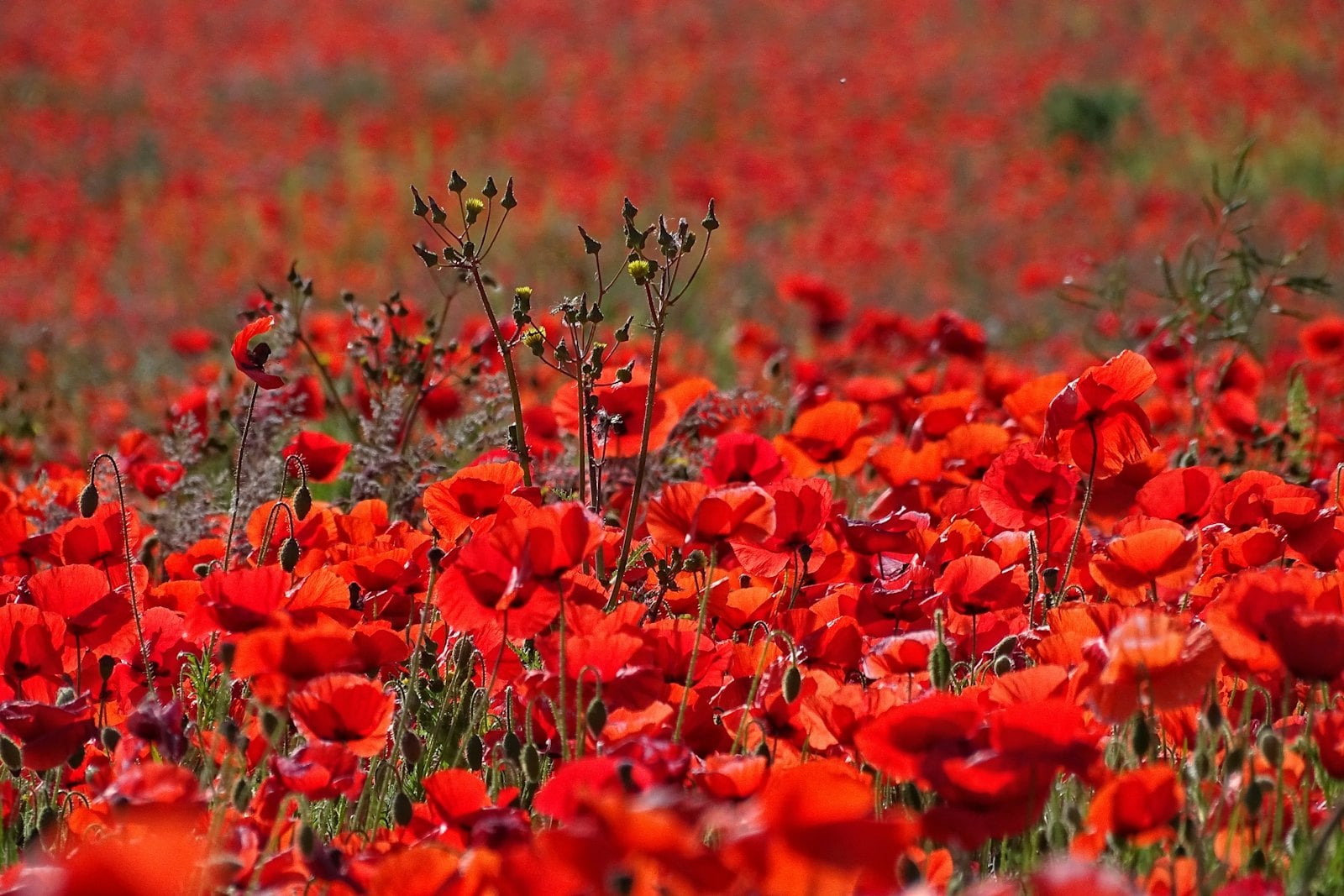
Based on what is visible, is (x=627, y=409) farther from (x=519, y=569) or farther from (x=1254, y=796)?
(x=1254, y=796)

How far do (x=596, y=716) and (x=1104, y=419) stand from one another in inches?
31.3

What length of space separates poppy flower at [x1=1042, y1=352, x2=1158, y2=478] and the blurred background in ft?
10.9

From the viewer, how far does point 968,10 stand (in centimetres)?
1827

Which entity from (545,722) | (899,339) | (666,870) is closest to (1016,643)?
(545,722)

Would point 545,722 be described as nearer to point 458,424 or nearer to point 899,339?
point 458,424

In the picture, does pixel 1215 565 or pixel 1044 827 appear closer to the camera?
pixel 1044 827

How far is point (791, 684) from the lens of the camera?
1354 millimetres

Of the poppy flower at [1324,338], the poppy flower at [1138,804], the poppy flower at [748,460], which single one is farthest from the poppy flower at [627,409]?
the poppy flower at [1324,338]

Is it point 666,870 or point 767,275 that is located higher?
point 767,275

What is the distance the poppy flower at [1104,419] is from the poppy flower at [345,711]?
83 cm

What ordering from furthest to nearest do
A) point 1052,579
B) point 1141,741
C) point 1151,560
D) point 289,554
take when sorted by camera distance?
1. point 1052,579
2. point 289,554
3. point 1151,560
4. point 1141,741

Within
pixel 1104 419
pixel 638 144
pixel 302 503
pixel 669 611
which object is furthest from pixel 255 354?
pixel 638 144

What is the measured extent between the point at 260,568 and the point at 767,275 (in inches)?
330

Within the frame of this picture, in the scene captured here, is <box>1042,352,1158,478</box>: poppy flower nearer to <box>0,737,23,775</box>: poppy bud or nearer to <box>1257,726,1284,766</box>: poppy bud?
<box>1257,726,1284,766</box>: poppy bud
